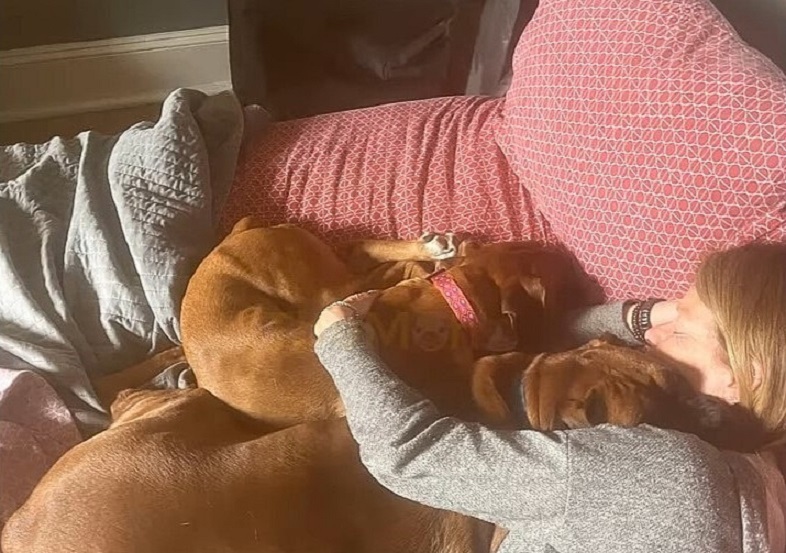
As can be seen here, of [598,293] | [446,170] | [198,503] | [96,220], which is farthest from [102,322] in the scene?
[598,293]

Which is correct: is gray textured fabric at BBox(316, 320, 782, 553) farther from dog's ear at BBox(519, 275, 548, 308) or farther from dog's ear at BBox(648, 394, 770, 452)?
dog's ear at BBox(519, 275, 548, 308)

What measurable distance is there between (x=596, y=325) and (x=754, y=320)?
28 cm

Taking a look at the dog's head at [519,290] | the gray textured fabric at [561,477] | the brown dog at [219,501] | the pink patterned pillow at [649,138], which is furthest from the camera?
the dog's head at [519,290]

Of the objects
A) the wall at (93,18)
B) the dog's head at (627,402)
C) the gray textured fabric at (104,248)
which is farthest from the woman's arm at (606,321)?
the wall at (93,18)

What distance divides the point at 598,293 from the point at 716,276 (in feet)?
0.86

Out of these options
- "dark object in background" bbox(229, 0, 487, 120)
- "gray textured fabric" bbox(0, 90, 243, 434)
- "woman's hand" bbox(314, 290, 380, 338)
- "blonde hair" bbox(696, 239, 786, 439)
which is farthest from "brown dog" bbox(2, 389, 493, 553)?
"dark object in background" bbox(229, 0, 487, 120)

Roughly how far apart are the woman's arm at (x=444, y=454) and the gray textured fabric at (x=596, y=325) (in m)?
0.29

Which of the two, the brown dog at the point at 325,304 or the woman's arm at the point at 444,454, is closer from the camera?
the woman's arm at the point at 444,454

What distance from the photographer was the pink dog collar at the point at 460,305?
4.68ft

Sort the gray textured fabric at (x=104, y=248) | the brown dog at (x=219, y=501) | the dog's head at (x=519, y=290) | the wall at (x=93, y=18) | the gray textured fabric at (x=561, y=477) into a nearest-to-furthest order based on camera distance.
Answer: the gray textured fabric at (x=561, y=477), the brown dog at (x=219, y=501), the dog's head at (x=519, y=290), the gray textured fabric at (x=104, y=248), the wall at (x=93, y=18)

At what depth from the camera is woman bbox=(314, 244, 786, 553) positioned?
44.1 inches

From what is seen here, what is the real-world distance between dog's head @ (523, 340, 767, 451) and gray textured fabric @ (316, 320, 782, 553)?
0.05 metres

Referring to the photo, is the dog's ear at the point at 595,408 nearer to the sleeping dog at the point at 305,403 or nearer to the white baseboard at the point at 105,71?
the sleeping dog at the point at 305,403

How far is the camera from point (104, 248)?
1.59 metres
